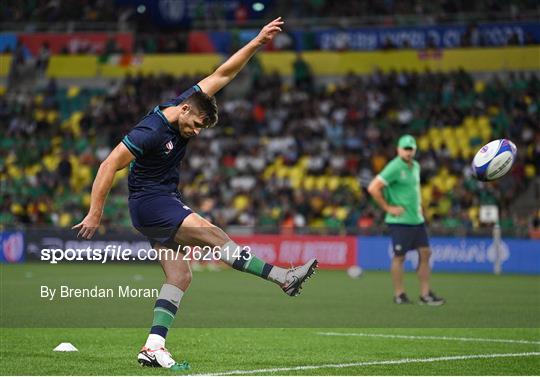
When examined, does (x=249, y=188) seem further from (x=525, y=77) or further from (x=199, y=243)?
(x=199, y=243)

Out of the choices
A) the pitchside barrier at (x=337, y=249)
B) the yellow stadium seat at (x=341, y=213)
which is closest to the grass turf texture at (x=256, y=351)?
the pitchside barrier at (x=337, y=249)

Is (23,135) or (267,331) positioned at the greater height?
(23,135)

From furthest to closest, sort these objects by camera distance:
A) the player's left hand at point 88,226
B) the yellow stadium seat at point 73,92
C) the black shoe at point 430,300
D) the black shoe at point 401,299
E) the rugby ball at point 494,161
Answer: the yellow stadium seat at point 73,92 < the black shoe at point 401,299 < the black shoe at point 430,300 < the rugby ball at point 494,161 < the player's left hand at point 88,226

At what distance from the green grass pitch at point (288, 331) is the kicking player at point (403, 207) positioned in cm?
75

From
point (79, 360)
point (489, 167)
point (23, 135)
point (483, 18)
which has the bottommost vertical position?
point (79, 360)

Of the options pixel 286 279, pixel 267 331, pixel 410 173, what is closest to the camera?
pixel 286 279

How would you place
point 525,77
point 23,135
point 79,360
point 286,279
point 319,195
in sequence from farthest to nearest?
point 23,135 → point 525,77 → point 319,195 → point 79,360 → point 286,279

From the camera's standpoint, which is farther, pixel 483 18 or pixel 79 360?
pixel 483 18

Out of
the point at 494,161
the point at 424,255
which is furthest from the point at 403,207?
the point at 494,161

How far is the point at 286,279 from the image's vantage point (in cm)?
843

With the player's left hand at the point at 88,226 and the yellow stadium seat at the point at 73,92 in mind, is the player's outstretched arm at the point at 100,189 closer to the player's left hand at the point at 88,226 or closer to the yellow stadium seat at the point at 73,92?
the player's left hand at the point at 88,226

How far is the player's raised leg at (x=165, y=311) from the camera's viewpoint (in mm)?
8531

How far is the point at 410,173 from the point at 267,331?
5.31 meters

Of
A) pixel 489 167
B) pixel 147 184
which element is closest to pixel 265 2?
pixel 489 167
